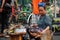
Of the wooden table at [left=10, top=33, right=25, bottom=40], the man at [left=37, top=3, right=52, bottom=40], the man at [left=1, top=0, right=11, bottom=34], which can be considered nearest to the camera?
the man at [left=37, top=3, right=52, bottom=40]

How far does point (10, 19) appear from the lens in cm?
1041

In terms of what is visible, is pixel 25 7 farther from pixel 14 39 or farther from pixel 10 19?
pixel 14 39

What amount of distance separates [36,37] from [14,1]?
4.78 meters

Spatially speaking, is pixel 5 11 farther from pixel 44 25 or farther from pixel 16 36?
pixel 44 25

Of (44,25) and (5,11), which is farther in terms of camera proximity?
(5,11)

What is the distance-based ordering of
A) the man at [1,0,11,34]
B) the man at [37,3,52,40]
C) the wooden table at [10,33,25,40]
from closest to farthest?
the man at [37,3,52,40], the wooden table at [10,33,25,40], the man at [1,0,11,34]

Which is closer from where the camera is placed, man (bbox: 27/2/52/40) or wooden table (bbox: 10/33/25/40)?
man (bbox: 27/2/52/40)

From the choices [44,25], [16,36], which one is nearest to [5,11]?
[16,36]

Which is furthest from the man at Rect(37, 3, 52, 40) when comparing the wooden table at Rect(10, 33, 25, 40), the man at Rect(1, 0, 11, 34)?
the man at Rect(1, 0, 11, 34)

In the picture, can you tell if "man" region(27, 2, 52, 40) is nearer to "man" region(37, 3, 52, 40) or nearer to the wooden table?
"man" region(37, 3, 52, 40)

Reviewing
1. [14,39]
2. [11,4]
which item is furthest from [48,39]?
[11,4]

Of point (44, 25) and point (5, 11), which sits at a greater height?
point (5, 11)

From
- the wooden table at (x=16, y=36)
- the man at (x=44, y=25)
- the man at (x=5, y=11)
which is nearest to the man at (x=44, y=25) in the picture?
the man at (x=44, y=25)

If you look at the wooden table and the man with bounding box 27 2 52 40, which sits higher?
the man with bounding box 27 2 52 40
